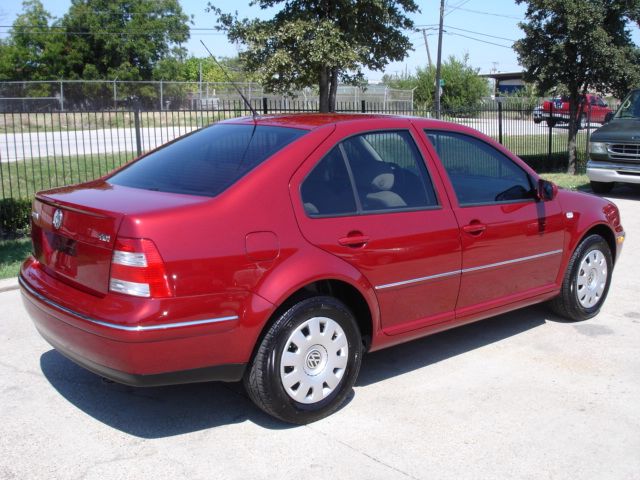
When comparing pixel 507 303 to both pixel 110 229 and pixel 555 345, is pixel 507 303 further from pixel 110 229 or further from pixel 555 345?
pixel 110 229

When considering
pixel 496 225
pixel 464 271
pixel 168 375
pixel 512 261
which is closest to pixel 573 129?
pixel 512 261

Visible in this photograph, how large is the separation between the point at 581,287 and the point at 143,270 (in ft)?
12.6

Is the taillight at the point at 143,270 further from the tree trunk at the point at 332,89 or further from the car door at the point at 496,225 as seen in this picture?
the tree trunk at the point at 332,89

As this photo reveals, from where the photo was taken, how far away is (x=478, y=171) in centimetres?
520

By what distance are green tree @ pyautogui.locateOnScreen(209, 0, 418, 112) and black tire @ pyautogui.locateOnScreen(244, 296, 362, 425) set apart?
950cm

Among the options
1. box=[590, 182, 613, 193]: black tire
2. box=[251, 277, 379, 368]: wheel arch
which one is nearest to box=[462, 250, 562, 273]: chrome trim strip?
box=[251, 277, 379, 368]: wheel arch

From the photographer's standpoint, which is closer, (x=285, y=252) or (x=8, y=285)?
(x=285, y=252)

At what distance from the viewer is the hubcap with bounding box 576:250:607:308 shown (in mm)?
5828

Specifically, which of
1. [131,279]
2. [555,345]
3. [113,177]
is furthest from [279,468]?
[555,345]

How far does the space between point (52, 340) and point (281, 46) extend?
10.4 metres

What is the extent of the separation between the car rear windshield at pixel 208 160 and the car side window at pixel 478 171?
3.83 feet

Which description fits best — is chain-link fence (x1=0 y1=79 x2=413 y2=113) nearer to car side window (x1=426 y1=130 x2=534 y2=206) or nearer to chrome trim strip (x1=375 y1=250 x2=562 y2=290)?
car side window (x1=426 y1=130 x2=534 y2=206)

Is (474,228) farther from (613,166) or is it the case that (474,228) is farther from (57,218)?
Result: (613,166)

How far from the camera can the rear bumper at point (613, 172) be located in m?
13.1
